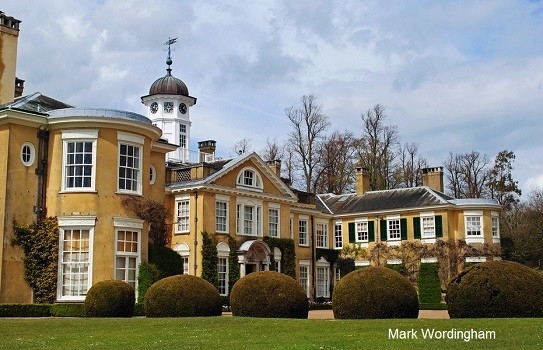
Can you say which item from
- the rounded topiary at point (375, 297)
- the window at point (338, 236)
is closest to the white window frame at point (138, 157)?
the rounded topiary at point (375, 297)

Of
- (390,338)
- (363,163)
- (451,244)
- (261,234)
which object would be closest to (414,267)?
(451,244)

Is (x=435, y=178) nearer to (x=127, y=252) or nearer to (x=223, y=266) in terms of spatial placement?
(x=223, y=266)

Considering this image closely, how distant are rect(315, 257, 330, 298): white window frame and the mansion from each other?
0.31 feet

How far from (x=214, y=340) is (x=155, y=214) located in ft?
50.0

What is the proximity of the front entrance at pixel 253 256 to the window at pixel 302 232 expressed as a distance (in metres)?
6.42

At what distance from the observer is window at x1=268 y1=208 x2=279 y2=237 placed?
41469 mm

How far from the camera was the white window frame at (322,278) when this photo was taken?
4694 centimetres

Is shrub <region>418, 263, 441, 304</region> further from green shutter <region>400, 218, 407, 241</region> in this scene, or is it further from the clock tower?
the clock tower

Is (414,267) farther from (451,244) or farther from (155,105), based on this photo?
(155,105)

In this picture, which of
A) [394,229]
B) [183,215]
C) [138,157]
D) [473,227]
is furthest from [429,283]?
[138,157]

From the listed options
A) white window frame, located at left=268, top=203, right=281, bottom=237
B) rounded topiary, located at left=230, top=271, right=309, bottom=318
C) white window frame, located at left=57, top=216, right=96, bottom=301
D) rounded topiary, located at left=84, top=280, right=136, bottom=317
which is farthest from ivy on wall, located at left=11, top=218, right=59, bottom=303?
white window frame, located at left=268, top=203, right=281, bottom=237

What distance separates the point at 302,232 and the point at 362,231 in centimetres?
501

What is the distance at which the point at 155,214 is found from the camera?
28.9m

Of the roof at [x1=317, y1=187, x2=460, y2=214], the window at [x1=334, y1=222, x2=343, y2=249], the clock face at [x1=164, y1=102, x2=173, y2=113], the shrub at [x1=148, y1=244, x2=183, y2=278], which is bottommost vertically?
the shrub at [x1=148, y1=244, x2=183, y2=278]
